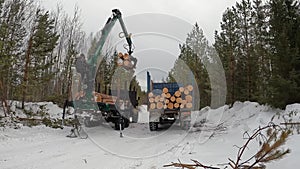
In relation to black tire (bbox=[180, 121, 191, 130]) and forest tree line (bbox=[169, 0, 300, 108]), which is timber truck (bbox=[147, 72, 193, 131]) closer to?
black tire (bbox=[180, 121, 191, 130])

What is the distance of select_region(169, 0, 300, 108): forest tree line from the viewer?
32.6 ft

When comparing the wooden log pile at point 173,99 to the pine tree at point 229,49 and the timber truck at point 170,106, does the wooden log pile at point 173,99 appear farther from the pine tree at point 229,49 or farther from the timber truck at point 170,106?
the pine tree at point 229,49

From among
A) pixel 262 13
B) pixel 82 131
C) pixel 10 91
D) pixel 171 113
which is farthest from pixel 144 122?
pixel 262 13

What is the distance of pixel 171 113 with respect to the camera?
36.9ft

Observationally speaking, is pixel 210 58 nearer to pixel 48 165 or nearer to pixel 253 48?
pixel 253 48

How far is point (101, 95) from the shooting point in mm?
10531

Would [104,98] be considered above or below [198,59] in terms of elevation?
below

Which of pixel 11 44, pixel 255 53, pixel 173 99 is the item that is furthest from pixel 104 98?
pixel 255 53

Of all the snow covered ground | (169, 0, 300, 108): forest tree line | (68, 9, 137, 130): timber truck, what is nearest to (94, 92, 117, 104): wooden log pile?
(68, 9, 137, 130): timber truck

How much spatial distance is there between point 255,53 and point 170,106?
811 cm

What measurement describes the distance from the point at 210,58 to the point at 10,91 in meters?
15.4

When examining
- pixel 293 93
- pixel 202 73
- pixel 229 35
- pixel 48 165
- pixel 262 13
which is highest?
pixel 262 13

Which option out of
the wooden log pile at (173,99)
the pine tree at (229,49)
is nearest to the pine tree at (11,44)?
the wooden log pile at (173,99)

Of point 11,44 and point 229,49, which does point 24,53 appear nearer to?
point 11,44
